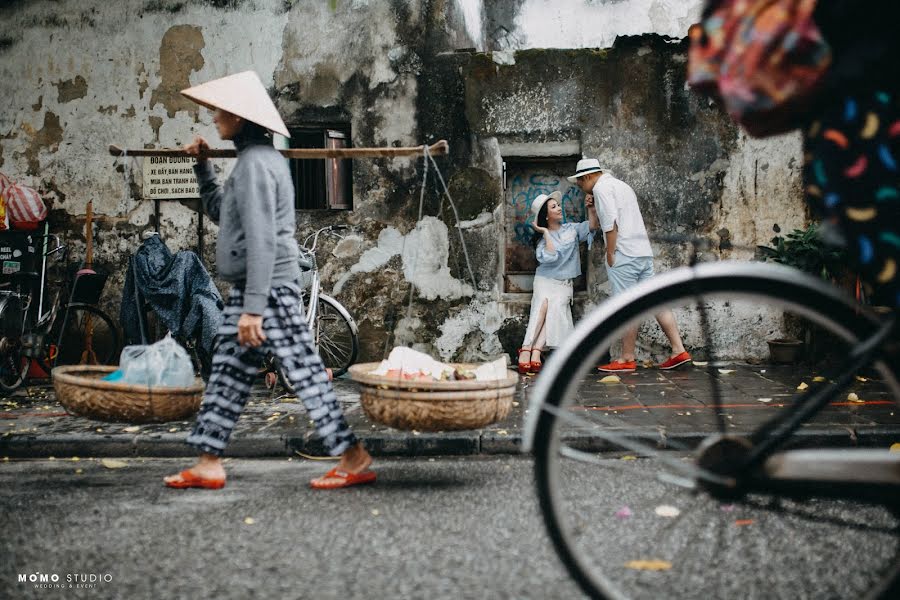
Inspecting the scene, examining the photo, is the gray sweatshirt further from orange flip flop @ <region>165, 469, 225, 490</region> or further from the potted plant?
the potted plant

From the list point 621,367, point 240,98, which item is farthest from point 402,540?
point 621,367

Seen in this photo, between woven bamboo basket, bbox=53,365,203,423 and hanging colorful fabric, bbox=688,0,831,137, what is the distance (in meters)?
3.45

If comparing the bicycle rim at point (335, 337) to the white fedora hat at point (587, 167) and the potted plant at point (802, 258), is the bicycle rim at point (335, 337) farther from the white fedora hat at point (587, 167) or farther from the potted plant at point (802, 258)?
the potted plant at point (802, 258)

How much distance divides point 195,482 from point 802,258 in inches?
258

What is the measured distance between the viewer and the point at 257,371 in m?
4.00

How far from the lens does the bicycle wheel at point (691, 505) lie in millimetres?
2023

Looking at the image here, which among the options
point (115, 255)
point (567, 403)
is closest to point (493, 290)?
point (115, 255)

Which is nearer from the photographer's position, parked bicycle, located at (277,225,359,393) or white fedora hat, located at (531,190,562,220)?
parked bicycle, located at (277,225,359,393)

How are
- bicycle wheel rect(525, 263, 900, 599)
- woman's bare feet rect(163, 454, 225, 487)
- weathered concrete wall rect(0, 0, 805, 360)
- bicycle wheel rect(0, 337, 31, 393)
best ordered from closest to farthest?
bicycle wheel rect(525, 263, 900, 599) < woman's bare feet rect(163, 454, 225, 487) < bicycle wheel rect(0, 337, 31, 393) < weathered concrete wall rect(0, 0, 805, 360)

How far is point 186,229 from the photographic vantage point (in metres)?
8.88

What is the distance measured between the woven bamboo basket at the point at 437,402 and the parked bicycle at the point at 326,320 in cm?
283

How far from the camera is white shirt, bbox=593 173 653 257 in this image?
789cm

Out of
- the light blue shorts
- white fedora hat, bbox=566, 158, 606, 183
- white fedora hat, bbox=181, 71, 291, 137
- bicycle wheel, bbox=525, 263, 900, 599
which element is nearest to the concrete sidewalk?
bicycle wheel, bbox=525, 263, 900, 599

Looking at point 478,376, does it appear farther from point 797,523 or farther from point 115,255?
point 115,255
